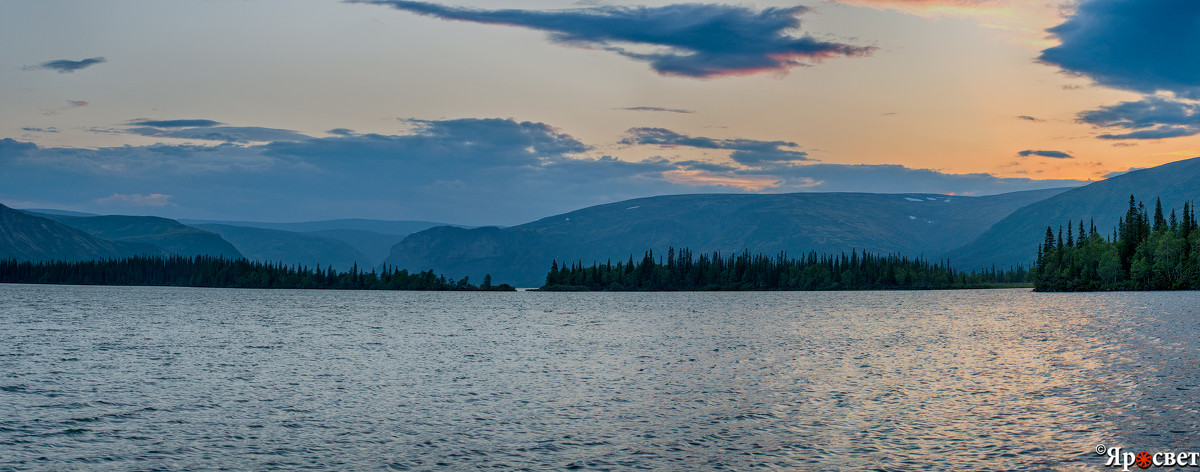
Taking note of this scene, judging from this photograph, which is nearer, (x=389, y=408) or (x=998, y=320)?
(x=389, y=408)

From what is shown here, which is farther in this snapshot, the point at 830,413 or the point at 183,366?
the point at 183,366

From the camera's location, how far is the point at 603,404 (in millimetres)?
53719

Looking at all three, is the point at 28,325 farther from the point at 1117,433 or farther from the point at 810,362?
the point at 1117,433

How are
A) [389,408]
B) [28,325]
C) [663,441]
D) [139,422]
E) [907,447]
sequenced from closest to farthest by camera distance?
[907,447]
[663,441]
[139,422]
[389,408]
[28,325]

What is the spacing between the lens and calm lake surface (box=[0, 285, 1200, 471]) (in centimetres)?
3800

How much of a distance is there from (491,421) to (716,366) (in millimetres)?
33889

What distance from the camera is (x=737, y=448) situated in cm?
3919

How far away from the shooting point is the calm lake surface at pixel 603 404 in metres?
38.0

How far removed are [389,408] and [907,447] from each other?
30.5 metres

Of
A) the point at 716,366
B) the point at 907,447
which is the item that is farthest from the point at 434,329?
the point at 907,447

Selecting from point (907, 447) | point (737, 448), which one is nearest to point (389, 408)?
point (737, 448)

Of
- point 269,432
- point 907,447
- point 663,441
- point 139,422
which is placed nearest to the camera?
point 907,447

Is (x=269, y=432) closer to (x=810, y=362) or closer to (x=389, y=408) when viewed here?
(x=389, y=408)

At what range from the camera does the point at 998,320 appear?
156250 mm
